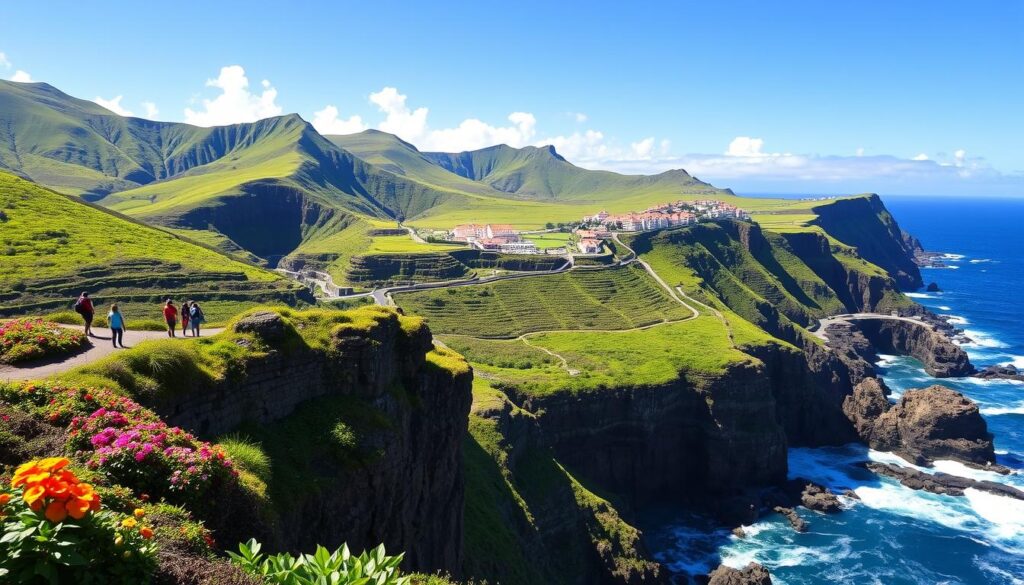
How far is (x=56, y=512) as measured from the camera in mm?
8742

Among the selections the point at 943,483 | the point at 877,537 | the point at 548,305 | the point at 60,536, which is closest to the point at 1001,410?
the point at 943,483

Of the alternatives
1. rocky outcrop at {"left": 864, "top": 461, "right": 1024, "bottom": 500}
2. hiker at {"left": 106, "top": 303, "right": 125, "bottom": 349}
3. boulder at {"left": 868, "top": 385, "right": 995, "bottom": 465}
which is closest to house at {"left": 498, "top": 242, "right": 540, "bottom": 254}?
boulder at {"left": 868, "top": 385, "right": 995, "bottom": 465}

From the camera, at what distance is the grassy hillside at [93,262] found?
8188 centimetres

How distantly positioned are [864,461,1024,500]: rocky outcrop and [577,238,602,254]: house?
314 feet

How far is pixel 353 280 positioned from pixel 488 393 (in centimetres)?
8431

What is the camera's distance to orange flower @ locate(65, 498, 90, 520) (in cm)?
880

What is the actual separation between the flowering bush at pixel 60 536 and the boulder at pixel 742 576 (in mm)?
63098

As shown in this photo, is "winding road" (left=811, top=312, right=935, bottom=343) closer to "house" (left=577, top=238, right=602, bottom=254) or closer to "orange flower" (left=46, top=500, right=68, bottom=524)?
"house" (left=577, top=238, right=602, bottom=254)

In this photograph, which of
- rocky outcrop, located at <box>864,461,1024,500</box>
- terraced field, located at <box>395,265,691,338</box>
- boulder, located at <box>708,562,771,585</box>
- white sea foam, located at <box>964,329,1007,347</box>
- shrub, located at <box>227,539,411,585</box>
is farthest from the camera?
white sea foam, located at <box>964,329,1007,347</box>

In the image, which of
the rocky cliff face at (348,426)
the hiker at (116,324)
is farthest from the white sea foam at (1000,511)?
the hiker at (116,324)

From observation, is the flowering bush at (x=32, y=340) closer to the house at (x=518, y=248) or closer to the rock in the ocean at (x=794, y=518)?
the rock in the ocean at (x=794, y=518)

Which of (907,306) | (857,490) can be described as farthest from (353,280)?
(907,306)

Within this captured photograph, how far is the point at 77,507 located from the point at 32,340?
16491mm

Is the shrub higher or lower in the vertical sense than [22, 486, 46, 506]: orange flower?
lower
